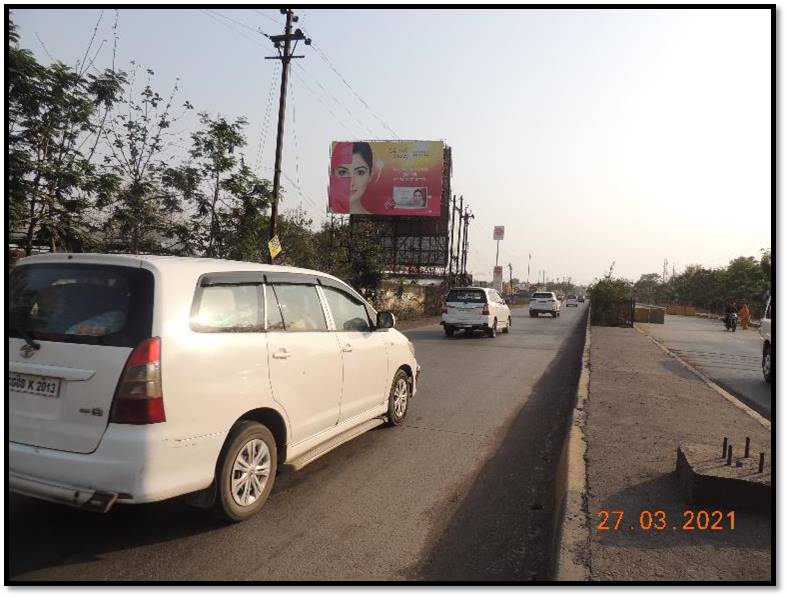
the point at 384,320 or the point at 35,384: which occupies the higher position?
the point at 384,320

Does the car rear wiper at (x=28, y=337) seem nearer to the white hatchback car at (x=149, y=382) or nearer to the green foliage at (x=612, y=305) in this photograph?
the white hatchback car at (x=149, y=382)

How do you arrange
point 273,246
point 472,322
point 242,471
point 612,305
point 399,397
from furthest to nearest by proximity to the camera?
point 612,305 < point 472,322 < point 273,246 < point 399,397 < point 242,471

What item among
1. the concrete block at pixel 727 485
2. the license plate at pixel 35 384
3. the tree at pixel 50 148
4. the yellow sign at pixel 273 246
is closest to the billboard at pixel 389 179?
the yellow sign at pixel 273 246

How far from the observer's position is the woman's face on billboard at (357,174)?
3884 centimetres

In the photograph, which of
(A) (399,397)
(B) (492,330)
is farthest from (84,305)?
(B) (492,330)

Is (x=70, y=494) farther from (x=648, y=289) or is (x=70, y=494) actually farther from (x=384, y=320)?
(x=648, y=289)

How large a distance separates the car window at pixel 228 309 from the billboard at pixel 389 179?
3425 cm

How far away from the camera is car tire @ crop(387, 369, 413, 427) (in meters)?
6.22

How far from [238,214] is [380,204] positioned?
26193 mm

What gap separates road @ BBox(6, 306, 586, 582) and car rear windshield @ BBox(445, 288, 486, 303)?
1269 centimetres

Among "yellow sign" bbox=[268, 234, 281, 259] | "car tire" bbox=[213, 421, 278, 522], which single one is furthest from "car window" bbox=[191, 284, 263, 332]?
"yellow sign" bbox=[268, 234, 281, 259]

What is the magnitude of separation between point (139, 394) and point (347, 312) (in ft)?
8.11

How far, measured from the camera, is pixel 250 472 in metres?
3.78

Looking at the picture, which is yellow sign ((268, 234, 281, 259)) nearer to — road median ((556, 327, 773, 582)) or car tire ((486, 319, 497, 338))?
car tire ((486, 319, 497, 338))
